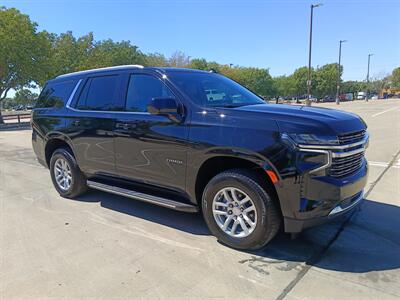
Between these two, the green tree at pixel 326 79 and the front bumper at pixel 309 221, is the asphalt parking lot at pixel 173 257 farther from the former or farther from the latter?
the green tree at pixel 326 79

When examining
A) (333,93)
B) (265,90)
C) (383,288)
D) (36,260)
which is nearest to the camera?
(383,288)

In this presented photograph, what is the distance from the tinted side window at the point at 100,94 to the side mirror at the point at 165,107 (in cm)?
100

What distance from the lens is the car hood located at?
3.27m

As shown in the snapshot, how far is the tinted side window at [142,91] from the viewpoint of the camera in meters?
4.40

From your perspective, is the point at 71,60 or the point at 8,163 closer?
the point at 8,163

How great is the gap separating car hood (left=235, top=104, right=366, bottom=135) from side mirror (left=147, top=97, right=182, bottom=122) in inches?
28.7

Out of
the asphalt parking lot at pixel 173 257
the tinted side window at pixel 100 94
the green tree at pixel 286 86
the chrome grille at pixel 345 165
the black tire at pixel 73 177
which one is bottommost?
the asphalt parking lot at pixel 173 257

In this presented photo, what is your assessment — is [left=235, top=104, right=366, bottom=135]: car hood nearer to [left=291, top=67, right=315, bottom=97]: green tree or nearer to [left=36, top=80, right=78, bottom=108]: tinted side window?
[left=36, top=80, right=78, bottom=108]: tinted side window

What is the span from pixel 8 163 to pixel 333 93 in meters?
95.7

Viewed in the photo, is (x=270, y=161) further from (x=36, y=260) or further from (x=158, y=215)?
(x=36, y=260)

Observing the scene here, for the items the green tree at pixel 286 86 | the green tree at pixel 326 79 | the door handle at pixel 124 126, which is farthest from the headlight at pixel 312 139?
the green tree at pixel 326 79

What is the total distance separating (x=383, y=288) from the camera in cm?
303

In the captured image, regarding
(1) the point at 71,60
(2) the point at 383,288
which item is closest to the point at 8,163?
(2) the point at 383,288

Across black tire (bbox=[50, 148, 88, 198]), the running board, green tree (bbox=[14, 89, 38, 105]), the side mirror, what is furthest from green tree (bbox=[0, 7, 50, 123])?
the side mirror
